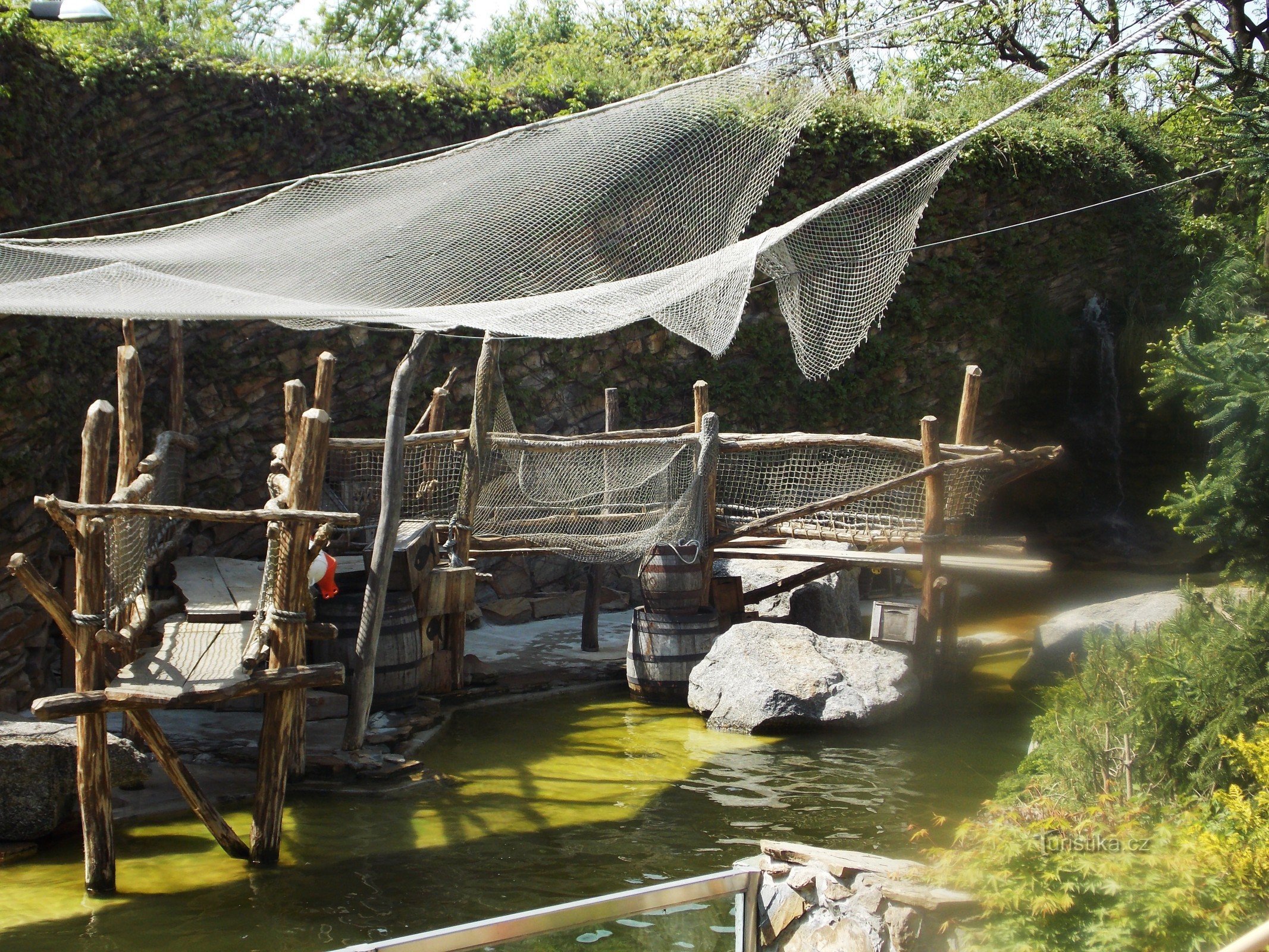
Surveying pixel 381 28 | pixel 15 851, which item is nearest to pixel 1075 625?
pixel 15 851

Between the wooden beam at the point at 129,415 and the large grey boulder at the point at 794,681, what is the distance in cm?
367

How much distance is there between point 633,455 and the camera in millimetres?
8023

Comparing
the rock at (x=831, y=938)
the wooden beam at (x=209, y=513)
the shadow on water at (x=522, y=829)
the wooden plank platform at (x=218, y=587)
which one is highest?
the wooden beam at (x=209, y=513)

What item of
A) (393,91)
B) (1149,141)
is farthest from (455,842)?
(1149,141)

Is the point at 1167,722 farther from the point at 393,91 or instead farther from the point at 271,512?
the point at 393,91

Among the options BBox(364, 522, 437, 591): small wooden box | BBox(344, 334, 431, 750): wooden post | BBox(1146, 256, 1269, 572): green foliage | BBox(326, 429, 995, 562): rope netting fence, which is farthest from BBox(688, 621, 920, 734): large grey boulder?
BBox(344, 334, 431, 750): wooden post

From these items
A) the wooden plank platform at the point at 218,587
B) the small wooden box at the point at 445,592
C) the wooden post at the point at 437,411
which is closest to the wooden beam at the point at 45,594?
the wooden plank platform at the point at 218,587

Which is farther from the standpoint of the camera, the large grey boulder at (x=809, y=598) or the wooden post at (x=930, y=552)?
the large grey boulder at (x=809, y=598)

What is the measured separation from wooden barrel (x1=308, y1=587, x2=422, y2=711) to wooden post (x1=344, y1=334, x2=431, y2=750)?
0.66 meters

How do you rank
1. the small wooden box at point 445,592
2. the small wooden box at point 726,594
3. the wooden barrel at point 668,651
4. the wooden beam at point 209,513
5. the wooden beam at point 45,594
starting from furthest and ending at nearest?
the small wooden box at point 726,594
the wooden barrel at point 668,651
the small wooden box at point 445,592
the wooden beam at point 209,513
the wooden beam at point 45,594

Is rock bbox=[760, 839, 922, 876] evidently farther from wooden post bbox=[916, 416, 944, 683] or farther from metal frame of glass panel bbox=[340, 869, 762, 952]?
wooden post bbox=[916, 416, 944, 683]

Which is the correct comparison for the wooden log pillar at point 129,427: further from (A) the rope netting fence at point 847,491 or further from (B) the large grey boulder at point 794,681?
(A) the rope netting fence at point 847,491

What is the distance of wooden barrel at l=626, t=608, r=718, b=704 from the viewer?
24.7 ft

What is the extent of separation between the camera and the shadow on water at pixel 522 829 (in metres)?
4.13
